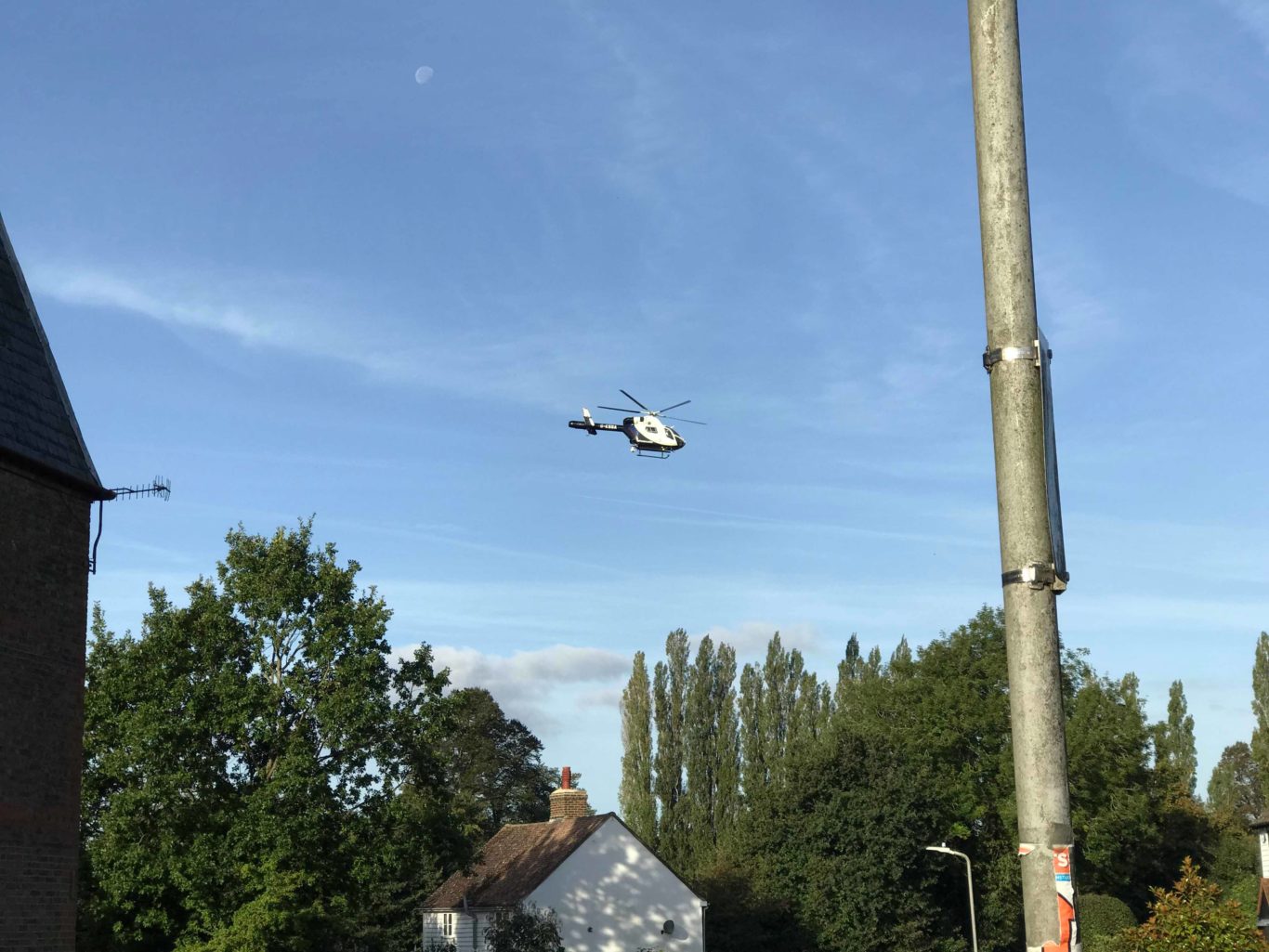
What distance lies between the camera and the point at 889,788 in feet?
188

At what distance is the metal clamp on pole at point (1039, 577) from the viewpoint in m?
4.66

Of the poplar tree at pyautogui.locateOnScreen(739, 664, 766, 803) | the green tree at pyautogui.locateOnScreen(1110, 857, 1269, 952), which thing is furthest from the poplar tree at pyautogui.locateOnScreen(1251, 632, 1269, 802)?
the green tree at pyautogui.locateOnScreen(1110, 857, 1269, 952)

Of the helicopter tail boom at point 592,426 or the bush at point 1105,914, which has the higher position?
the helicopter tail boom at point 592,426

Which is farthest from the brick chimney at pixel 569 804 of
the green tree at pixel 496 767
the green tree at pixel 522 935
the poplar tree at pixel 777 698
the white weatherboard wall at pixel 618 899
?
the green tree at pixel 496 767

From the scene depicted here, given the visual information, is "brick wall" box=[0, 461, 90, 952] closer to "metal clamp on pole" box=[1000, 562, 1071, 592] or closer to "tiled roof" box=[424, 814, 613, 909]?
"metal clamp on pole" box=[1000, 562, 1071, 592]

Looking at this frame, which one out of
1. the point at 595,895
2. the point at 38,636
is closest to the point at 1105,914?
the point at 595,895

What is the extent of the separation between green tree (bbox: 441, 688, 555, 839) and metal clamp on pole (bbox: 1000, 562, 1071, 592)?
86374mm

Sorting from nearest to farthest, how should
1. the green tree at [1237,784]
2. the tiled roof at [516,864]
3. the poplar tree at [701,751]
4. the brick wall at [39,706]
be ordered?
the brick wall at [39,706] < the tiled roof at [516,864] < the poplar tree at [701,751] < the green tree at [1237,784]

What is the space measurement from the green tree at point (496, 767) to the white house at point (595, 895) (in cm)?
3211

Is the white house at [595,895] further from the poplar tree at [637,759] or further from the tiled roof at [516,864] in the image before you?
the poplar tree at [637,759]

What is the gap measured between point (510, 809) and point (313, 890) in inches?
2256

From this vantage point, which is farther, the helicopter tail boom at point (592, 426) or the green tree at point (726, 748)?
the green tree at point (726, 748)

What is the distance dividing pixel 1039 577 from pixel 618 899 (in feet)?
170

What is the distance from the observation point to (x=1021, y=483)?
4.79 meters
